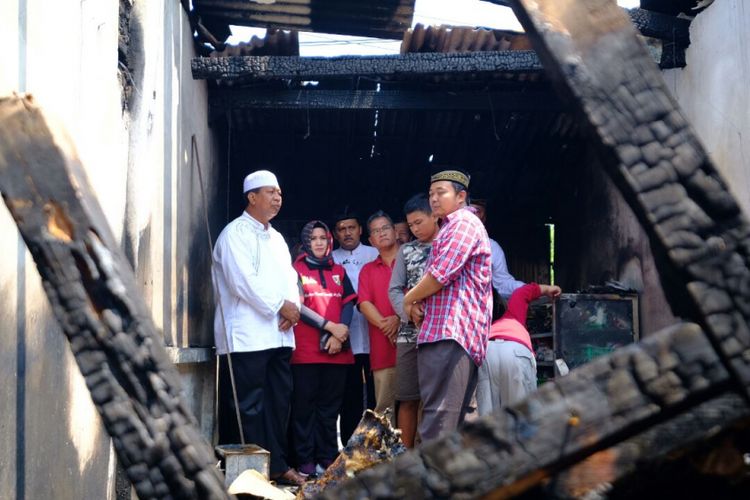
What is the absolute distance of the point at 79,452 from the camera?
10.8ft

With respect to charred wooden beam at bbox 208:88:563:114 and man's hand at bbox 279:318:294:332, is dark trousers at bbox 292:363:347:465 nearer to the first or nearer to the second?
man's hand at bbox 279:318:294:332

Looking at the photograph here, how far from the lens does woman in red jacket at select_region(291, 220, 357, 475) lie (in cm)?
625

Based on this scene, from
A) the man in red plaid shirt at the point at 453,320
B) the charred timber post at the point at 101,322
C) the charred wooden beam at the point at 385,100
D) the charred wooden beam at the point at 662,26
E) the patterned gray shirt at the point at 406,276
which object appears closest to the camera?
A: the charred timber post at the point at 101,322

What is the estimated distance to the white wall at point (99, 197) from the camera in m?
2.59

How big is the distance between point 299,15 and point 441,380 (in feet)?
11.4

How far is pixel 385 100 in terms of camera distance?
7.15 metres

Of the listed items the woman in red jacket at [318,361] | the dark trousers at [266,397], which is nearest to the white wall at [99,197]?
the dark trousers at [266,397]

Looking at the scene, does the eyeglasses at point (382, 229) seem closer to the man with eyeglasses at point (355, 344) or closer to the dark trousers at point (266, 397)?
the man with eyeglasses at point (355, 344)

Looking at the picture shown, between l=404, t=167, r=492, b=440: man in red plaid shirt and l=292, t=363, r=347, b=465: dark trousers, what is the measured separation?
1.67m

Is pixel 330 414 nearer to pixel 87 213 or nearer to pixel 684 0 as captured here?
pixel 684 0

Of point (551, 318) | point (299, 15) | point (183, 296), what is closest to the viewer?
point (183, 296)

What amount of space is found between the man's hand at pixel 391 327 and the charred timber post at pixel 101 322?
4649 millimetres

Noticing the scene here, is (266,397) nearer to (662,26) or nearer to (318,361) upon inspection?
(318,361)

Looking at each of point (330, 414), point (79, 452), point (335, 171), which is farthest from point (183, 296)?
point (335, 171)
